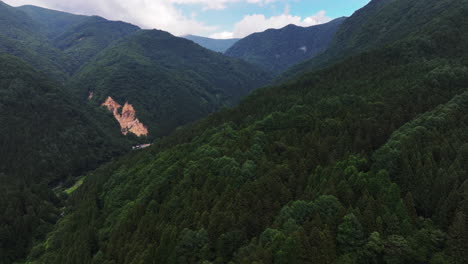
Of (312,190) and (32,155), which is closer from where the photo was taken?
(312,190)

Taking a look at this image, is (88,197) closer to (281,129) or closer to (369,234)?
(281,129)

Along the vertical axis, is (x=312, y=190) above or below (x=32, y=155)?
below

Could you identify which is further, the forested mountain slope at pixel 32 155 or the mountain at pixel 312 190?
the forested mountain slope at pixel 32 155

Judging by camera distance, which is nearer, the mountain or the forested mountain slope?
the mountain
